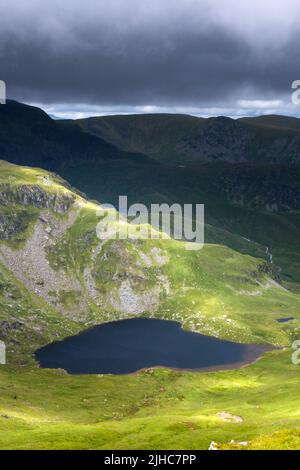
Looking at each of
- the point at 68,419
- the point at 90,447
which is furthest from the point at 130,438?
the point at 68,419

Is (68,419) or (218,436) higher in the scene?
(218,436)
